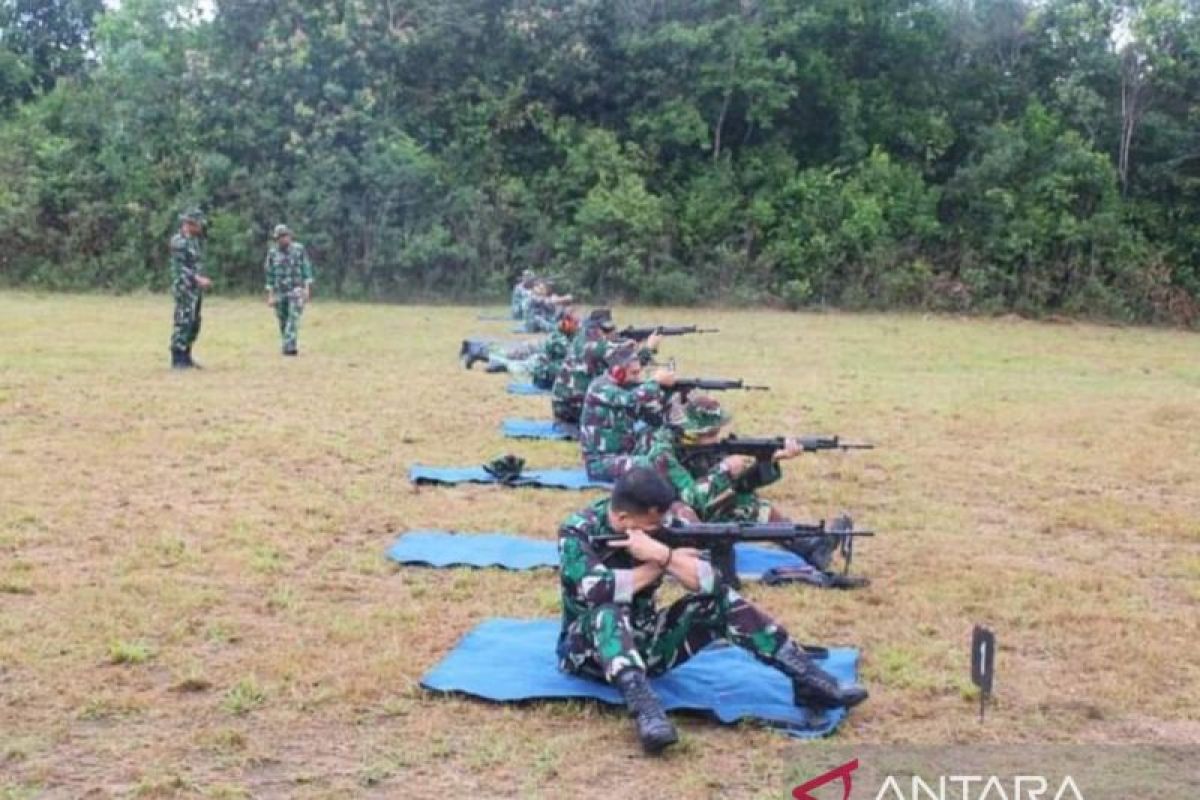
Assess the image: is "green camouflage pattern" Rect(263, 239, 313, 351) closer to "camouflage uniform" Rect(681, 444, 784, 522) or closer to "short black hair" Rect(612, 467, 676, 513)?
"camouflage uniform" Rect(681, 444, 784, 522)

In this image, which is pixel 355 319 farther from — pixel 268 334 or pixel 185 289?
pixel 185 289

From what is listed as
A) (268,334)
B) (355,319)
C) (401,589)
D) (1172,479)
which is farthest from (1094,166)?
(401,589)

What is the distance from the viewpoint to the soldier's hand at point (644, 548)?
4.69 m

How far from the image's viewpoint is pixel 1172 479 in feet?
32.3

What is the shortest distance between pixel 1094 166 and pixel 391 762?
92.5 ft

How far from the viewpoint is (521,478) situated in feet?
29.9

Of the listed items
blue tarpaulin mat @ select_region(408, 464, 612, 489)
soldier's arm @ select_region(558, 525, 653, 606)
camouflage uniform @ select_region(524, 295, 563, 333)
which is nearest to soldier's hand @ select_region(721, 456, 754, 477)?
blue tarpaulin mat @ select_region(408, 464, 612, 489)

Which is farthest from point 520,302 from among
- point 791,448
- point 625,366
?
point 791,448

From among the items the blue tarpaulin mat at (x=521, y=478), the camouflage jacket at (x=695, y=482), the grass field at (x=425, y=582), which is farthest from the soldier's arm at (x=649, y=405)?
the camouflage jacket at (x=695, y=482)

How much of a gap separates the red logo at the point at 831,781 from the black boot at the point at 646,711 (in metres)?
0.48

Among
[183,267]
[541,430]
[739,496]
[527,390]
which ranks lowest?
[541,430]

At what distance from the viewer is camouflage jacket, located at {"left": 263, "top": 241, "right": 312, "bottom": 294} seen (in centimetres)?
1614

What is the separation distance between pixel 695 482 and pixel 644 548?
249cm

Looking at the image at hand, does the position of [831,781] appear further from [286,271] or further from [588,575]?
[286,271]
